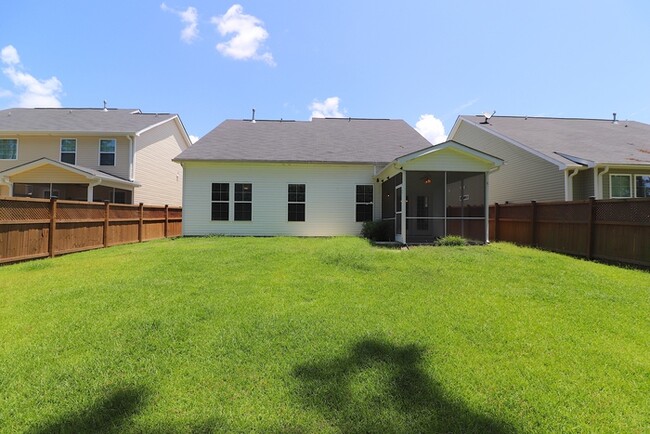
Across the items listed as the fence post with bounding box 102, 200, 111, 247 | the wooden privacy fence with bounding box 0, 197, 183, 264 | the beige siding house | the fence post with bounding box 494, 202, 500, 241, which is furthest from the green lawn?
the beige siding house

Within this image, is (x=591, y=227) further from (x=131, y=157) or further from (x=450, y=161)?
(x=131, y=157)

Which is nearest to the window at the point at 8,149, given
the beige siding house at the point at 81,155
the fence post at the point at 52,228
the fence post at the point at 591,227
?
the beige siding house at the point at 81,155

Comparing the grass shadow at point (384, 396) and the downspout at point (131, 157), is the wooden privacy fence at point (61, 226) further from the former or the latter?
the grass shadow at point (384, 396)

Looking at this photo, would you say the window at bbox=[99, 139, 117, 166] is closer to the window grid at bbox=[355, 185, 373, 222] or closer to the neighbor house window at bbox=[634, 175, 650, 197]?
the window grid at bbox=[355, 185, 373, 222]

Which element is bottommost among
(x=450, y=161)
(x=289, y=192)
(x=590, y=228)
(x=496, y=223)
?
(x=590, y=228)

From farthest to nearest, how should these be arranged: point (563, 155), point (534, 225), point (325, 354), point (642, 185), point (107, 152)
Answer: point (107, 152)
point (563, 155)
point (642, 185)
point (534, 225)
point (325, 354)

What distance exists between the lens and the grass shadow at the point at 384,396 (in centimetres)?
254

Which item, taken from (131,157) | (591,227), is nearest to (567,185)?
(591,227)

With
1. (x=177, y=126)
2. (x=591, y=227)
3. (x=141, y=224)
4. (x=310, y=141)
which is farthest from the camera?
(x=177, y=126)

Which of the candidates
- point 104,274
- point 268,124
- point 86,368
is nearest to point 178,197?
point 268,124

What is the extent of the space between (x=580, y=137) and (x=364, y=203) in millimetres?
10406

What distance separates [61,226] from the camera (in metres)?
9.40

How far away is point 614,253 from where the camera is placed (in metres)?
8.17

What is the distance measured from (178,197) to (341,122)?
11753mm
